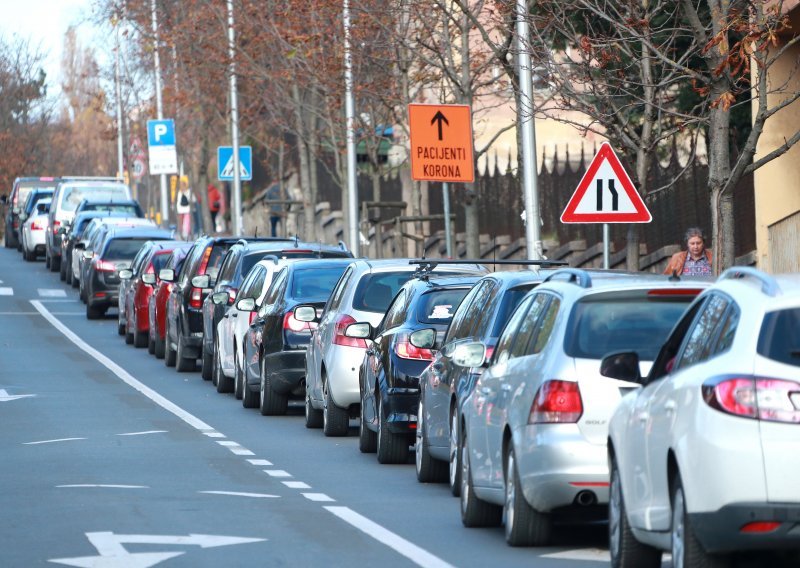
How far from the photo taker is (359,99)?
3881 centimetres

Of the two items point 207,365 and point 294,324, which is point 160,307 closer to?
point 207,365

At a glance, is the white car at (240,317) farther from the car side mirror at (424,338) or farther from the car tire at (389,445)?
the car side mirror at (424,338)

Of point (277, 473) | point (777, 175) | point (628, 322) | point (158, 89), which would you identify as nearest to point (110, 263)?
point (777, 175)

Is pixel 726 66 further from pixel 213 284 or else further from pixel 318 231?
pixel 318 231

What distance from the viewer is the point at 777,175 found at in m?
25.0

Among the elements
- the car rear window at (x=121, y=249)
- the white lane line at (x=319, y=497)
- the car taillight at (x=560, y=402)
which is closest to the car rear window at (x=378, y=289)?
the white lane line at (x=319, y=497)

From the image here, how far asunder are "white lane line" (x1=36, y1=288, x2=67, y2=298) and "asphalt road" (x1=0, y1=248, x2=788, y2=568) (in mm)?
22169

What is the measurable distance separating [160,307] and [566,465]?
803 inches

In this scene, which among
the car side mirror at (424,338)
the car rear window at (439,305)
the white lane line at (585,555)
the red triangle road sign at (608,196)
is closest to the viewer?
the white lane line at (585,555)

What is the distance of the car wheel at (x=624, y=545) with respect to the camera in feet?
30.1

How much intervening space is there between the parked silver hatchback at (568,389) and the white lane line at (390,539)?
547mm

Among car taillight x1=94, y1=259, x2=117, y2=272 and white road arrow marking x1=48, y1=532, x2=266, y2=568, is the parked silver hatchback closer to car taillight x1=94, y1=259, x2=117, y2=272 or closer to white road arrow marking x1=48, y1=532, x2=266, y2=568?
white road arrow marking x1=48, y1=532, x2=266, y2=568

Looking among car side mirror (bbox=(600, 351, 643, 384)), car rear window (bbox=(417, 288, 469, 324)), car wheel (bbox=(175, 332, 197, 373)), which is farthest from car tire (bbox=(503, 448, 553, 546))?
car wheel (bbox=(175, 332, 197, 373))

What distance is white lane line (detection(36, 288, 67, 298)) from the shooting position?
153 feet
